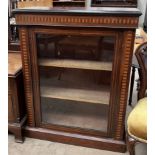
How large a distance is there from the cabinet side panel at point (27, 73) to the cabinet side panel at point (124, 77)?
0.58 meters

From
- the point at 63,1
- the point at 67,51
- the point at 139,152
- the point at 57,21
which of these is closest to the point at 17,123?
the point at 67,51

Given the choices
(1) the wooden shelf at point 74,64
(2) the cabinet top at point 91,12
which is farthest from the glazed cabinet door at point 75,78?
(2) the cabinet top at point 91,12

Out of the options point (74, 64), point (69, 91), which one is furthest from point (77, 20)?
point (69, 91)

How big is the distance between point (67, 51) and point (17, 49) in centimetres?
49

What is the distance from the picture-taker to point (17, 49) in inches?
64.9

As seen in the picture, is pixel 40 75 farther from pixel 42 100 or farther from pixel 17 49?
pixel 17 49

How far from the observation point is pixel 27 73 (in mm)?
1394

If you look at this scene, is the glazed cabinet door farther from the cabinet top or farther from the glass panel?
the cabinet top

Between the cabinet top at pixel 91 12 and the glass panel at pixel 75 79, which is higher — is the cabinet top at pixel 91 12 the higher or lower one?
the higher one

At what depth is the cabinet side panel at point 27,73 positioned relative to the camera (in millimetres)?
1296

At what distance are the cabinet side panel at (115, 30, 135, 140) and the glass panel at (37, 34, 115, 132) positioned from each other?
0.25ft

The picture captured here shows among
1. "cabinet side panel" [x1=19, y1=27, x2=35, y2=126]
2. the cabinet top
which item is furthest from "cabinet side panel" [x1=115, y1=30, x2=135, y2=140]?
"cabinet side panel" [x1=19, y1=27, x2=35, y2=126]

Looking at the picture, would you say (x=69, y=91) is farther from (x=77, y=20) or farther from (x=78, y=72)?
(x=77, y=20)

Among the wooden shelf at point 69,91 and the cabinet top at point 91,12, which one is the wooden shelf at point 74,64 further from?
the cabinet top at point 91,12
